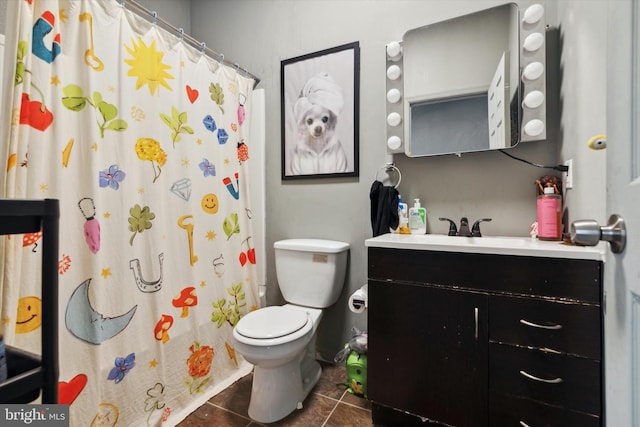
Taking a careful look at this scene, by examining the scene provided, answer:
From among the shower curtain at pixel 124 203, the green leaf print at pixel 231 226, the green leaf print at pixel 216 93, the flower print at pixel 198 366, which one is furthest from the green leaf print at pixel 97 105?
the flower print at pixel 198 366

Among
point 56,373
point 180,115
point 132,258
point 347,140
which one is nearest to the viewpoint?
point 56,373

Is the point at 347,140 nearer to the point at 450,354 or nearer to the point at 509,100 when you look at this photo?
the point at 509,100

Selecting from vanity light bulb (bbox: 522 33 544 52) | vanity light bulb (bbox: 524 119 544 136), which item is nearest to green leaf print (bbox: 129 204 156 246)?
vanity light bulb (bbox: 524 119 544 136)

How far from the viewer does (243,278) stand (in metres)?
1.85

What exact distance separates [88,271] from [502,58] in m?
2.05

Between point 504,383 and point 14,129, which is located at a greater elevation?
point 14,129

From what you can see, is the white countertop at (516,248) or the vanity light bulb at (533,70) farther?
the vanity light bulb at (533,70)

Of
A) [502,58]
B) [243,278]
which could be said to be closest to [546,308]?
[502,58]

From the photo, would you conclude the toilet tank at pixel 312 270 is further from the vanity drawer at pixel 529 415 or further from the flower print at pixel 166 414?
the vanity drawer at pixel 529 415

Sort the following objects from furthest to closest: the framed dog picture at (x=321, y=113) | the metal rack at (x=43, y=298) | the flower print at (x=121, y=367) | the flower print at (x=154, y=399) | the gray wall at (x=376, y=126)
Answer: the framed dog picture at (x=321, y=113)
the flower print at (x=154, y=399)
the flower print at (x=121, y=367)
the gray wall at (x=376, y=126)
the metal rack at (x=43, y=298)

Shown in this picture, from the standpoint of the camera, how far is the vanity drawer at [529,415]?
0.97 m

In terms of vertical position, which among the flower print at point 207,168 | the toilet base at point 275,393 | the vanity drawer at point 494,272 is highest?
the flower print at point 207,168

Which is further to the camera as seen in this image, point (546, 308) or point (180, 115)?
point (180, 115)

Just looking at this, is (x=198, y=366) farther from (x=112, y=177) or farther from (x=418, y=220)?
(x=418, y=220)
